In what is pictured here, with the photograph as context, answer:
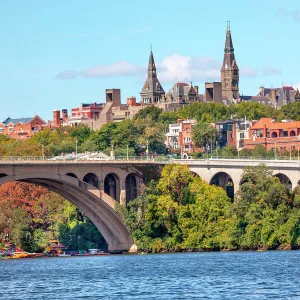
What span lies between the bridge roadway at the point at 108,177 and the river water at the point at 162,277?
9580mm

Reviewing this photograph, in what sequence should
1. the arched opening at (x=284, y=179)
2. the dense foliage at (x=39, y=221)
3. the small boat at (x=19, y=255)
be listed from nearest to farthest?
the arched opening at (x=284, y=179), the small boat at (x=19, y=255), the dense foliage at (x=39, y=221)

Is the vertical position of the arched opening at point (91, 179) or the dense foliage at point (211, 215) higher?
the arched opening at point (91, 179)

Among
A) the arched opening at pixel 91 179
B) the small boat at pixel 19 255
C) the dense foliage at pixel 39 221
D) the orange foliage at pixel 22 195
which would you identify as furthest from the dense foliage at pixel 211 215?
the orange foliage at pixel 22 195

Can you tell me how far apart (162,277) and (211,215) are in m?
32.4

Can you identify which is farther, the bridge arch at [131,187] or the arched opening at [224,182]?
the arched opening at [224,182]

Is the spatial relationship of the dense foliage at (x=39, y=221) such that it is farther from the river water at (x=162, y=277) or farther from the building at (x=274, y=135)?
the building at (x=274, y=135)

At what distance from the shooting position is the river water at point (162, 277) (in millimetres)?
82875

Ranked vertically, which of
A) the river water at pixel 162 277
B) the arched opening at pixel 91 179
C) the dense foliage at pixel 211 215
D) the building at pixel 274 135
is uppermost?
the building at pixel 274 135

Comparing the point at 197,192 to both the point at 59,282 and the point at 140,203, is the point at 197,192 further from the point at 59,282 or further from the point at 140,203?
the point at 59,282

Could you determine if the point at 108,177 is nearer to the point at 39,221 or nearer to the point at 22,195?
the point at 39,221

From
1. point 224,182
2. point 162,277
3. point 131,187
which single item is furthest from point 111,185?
point 162,277

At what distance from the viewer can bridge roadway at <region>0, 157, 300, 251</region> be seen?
12800 centimetres

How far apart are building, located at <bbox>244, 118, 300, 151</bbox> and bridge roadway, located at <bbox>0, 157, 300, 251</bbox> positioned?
161 feet

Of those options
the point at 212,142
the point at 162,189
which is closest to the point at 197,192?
the point at 162,189
